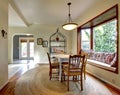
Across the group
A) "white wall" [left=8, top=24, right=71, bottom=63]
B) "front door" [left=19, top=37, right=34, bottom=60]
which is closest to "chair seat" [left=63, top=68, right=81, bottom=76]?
"white wall" [left=8, top=24, right=71, bottom=63]

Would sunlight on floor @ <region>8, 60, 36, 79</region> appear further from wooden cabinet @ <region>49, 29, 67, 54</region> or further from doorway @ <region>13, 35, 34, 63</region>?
doorway @ <region>13, 35, 34, 63</region>

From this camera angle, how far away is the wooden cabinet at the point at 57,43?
8.93m

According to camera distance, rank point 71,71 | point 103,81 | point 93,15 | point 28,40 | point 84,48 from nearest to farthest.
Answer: point 71,71 < point 103,81 < point 93,15 < point 84,48 < point 28,40

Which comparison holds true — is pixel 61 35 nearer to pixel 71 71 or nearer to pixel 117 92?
pixel 71 71

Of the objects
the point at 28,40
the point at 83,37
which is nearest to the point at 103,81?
the point at 83,37

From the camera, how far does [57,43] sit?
29.6ft

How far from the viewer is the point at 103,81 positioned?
4207 millimetres

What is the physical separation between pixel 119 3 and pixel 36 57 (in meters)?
6.70

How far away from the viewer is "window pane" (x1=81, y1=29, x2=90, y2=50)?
6945 mm

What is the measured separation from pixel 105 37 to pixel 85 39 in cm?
161

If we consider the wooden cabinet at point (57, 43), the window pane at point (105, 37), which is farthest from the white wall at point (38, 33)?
the window pane at point (105, 37)

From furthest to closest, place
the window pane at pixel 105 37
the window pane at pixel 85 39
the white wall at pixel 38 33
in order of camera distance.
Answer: the white wall at pixel 38 33 < the window pane at pixel 85 39 < the window pane at pixel 105 37

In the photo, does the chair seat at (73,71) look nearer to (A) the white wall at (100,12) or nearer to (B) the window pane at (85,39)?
(A) the white wall at (100,12)

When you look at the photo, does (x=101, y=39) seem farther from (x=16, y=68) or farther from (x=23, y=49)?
(x=23, y=49)
